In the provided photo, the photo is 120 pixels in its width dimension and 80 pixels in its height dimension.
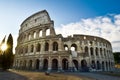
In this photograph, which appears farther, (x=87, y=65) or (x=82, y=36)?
(x=82, y=36)

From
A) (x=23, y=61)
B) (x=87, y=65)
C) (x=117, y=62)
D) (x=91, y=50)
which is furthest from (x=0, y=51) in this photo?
(x=117, y=62)

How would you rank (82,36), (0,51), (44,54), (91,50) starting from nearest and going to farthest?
(0,51), (44,54), (82,36), (91,50)

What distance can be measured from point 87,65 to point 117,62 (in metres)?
43.8

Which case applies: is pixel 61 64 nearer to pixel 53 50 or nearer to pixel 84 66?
pixel 53 50

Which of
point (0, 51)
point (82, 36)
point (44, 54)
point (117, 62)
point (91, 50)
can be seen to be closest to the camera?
point (0, 51)

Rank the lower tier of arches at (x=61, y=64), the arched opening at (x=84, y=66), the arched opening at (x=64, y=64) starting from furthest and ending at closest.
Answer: the arched opening at (x=64, y=64) < the arched opening at (x=84, y=66) < the lower tier of arches at (x=61, y=64)

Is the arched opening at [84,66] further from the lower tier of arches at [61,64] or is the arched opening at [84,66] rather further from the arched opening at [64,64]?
the arched opening at [64,64]

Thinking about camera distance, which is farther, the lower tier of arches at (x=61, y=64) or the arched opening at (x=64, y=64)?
the arched opening at (x=64, y=64)

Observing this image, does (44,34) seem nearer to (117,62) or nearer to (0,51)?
(0,51)

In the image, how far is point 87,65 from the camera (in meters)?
26.9

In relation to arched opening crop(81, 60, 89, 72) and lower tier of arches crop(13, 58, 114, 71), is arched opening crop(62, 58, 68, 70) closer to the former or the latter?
lower tier of arches crop(13, 58, 114, 71)

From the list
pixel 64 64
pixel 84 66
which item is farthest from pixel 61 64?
pixel 84 66

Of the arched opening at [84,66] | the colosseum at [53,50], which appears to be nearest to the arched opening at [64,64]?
the colosseum at [53,50]

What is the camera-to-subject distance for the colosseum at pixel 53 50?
25.4m
